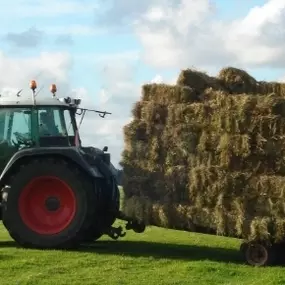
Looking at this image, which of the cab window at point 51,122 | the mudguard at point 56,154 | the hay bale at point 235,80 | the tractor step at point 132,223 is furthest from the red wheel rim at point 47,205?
the hay bale at point 235,80

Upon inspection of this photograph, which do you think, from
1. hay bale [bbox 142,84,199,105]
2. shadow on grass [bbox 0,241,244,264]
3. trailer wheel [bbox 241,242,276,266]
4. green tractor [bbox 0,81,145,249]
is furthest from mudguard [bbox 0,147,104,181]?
trailer wheel [bbox 241,242,276,266]

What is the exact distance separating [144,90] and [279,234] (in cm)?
343

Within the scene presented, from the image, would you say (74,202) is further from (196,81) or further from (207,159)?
(196,81)

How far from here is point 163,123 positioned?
13.3 m

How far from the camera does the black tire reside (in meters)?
13.8

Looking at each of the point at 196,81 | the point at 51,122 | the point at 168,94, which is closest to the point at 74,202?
the point at 51,122

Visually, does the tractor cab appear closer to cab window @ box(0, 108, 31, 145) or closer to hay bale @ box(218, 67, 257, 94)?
cab window @ box(0, 108, 31, 145)

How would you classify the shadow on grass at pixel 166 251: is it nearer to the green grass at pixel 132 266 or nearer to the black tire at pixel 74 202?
the green grass at pixel 132 266

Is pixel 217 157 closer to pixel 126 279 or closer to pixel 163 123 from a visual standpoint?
pixel 163 123

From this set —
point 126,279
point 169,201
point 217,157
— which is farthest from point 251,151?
point 126,279

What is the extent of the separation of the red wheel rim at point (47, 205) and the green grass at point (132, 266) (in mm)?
571

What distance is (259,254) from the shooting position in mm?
12719

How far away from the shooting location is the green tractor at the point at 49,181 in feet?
45.5

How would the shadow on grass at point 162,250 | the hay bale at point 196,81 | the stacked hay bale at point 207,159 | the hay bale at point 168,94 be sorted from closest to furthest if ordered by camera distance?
the stacked hay bale at point 207,159 → the hay bale at point 168,94 → the shadow on grass at point 162,250 → the hay bale at point 196,81
